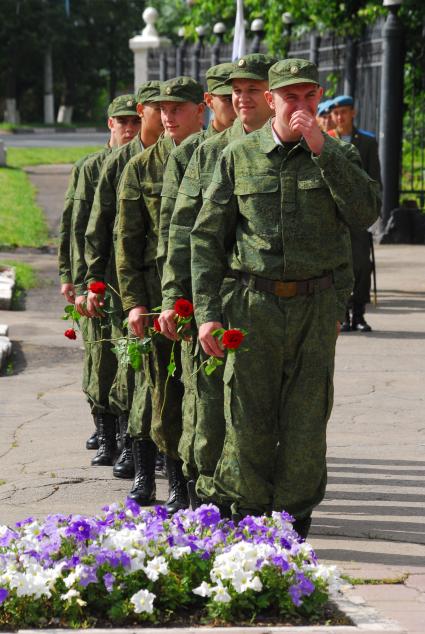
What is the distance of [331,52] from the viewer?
22.5 meters

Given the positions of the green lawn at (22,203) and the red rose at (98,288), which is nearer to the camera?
the red rose at (98,288)

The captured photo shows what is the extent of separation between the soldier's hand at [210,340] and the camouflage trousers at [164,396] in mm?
1036

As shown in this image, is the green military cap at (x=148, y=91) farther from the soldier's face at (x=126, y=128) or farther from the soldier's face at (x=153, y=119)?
the soldier's face at (x=126, y=128)

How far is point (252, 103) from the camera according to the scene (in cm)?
619

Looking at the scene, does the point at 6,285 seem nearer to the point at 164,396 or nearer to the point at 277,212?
the point at 164,396

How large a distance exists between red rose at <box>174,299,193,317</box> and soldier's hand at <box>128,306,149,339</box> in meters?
0.89

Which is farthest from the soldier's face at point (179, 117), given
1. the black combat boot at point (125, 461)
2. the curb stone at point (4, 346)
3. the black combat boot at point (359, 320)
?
the black combat boot at point (359, 320)

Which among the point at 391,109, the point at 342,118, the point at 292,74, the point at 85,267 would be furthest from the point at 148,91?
the point at 391,109

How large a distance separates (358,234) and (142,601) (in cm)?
812

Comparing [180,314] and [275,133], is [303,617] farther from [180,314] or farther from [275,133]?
[275,133]

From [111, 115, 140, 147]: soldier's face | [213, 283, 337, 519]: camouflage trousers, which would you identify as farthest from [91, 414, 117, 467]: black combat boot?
[213, 283, 337, 519]: camouflage trousers

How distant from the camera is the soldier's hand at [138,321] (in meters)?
6.84

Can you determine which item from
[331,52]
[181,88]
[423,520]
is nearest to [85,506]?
[423,520]

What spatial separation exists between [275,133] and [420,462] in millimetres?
2726
